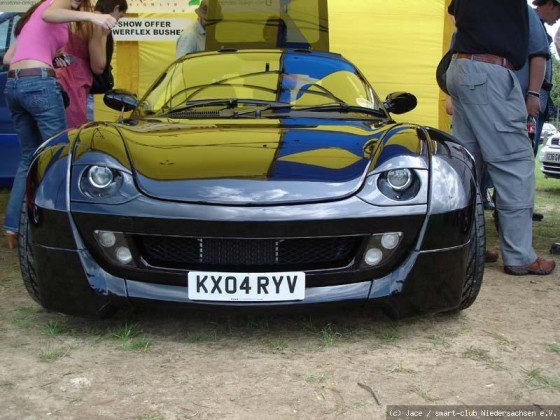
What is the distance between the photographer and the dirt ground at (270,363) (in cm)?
205

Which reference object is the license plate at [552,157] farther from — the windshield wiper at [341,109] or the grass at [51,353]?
the grass at [51,353]

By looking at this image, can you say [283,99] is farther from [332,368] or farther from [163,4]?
[163,4]

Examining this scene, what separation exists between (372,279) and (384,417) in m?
0.65

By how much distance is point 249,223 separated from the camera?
240 cm

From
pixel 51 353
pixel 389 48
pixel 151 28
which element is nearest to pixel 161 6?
pixel 151 28

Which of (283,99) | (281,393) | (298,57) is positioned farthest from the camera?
(298,57)

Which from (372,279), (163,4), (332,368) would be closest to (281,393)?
(332,368)

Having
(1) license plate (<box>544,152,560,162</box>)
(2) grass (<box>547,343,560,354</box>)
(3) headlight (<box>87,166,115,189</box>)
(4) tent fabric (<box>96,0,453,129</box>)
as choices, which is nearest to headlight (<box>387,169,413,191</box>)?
(2) grass (<box>547,343,560,354</box>)

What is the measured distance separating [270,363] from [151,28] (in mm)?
5918

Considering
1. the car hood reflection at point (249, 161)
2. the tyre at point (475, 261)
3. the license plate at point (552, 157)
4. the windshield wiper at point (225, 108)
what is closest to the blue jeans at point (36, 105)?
the windshield wiper at point (225, 108)

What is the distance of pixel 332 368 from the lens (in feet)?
7.64

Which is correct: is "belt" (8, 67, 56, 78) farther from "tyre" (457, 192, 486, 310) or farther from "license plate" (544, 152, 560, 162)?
"license plate" (544, 152, 560, 162)

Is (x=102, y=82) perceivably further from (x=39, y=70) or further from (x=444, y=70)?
(x=444, y=70)

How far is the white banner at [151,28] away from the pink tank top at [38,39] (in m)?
3.59
